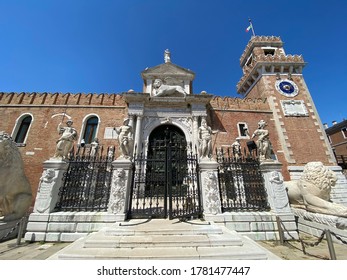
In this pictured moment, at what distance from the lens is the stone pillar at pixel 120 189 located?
559 cm

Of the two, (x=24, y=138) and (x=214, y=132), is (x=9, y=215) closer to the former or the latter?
(x=24, y=138)

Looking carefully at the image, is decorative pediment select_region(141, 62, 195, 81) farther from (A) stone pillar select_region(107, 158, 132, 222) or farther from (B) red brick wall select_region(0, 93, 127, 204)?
(A) stone pillar select_region(107, 158, 132, 222)

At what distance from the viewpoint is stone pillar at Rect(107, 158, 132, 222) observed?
5.59 metres

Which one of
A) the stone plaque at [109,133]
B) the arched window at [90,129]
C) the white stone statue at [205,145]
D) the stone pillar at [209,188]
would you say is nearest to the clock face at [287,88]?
the white stone statue at [205,145]

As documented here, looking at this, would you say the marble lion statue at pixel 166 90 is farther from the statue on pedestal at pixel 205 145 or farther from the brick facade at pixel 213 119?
the statue on pedestal at pixel 205 145

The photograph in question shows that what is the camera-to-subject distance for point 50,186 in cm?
572

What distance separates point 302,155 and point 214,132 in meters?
7.49

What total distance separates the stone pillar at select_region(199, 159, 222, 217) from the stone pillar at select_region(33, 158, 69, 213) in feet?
16.7

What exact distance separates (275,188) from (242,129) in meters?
9.30

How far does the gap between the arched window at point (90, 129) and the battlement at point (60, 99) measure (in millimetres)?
1616

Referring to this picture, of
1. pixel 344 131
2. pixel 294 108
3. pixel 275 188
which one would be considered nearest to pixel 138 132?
pixel 275 188

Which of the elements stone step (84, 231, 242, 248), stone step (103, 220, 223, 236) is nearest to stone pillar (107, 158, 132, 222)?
stone step (103, 220, 223, 236)
